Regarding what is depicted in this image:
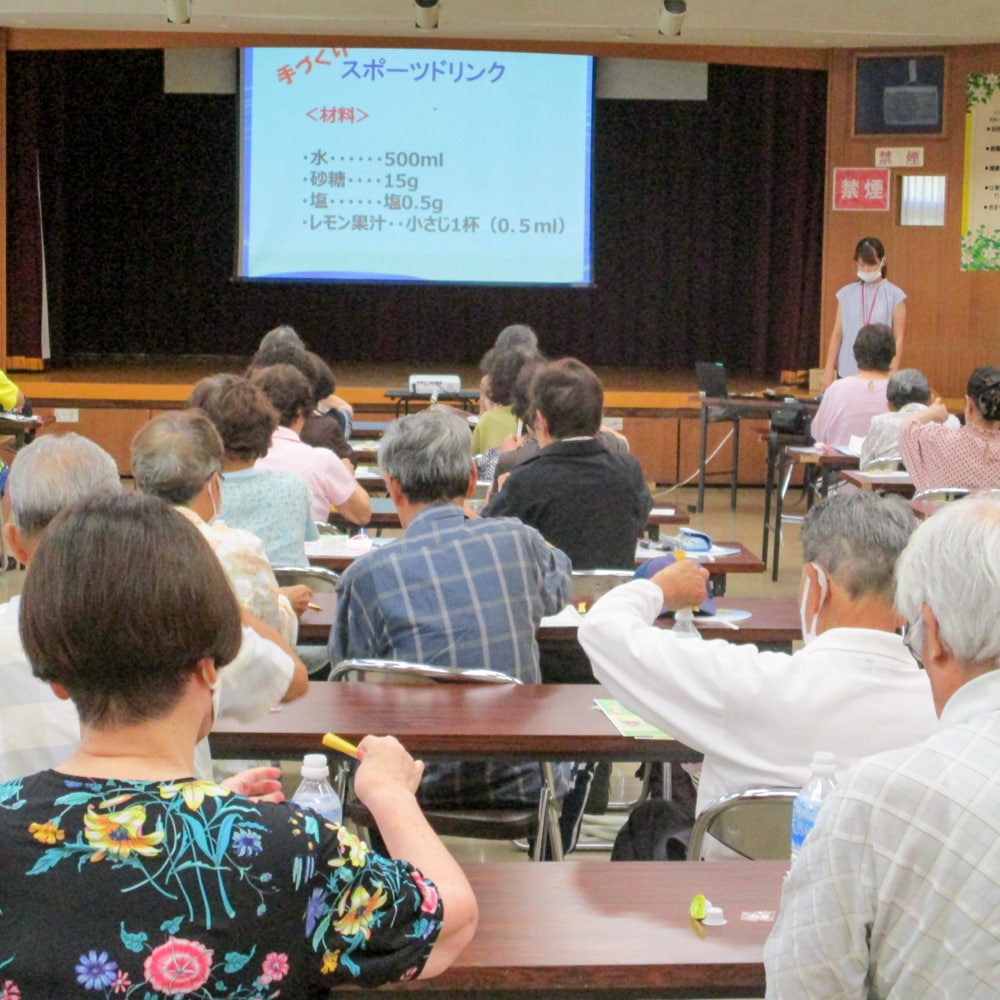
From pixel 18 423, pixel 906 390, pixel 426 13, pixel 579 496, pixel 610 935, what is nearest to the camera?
pixel 610 935

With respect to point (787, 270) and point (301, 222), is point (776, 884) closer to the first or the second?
point (301, 222)

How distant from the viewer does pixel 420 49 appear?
1015 cm

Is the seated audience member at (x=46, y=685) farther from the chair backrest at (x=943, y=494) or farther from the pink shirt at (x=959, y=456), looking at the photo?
the pink shirt at (x=959, y=456)

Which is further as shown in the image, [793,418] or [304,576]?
[793,418]

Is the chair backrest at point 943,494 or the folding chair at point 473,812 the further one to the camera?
the chair backrest at point 943,494

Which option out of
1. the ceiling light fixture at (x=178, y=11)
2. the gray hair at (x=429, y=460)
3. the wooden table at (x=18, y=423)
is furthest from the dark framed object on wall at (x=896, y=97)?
the gray hair at (x=429, y=460)

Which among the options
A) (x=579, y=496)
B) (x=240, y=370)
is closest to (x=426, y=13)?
(x=240, y=370)

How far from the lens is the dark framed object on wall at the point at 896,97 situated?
972cm

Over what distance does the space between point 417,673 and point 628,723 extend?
0.45 m

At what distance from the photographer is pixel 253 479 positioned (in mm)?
3865

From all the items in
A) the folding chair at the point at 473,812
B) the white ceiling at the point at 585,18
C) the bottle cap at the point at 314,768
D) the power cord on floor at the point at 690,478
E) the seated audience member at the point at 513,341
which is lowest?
the power cord on floor at the point at 690,478

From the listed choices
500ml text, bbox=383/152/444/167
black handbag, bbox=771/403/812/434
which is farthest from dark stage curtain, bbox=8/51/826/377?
black handbag, bbox=771/403/812/434

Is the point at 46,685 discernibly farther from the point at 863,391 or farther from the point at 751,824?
the point at 863,391

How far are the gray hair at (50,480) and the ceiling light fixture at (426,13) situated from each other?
7.00 m
